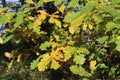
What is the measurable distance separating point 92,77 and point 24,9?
869 millimetres

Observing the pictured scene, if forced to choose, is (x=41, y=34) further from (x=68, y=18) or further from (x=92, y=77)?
(x=68, y=18)

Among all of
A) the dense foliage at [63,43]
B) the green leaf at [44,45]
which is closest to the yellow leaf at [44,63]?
the dense foliage at [63,43]

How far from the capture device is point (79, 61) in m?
2.88

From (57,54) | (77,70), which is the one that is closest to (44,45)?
(57,54)

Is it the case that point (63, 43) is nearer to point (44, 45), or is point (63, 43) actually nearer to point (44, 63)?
point (44, 45)

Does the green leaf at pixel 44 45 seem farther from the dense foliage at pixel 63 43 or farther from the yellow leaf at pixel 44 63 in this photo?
the yellow leaf at pixel 44 63

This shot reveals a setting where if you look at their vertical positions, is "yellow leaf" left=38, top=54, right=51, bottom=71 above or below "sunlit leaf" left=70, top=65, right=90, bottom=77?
above

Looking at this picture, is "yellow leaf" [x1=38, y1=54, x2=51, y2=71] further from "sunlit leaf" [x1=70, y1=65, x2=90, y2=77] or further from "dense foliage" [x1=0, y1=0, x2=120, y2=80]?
"sunlit leaf" [x1=70, y1=65, x2=90, y2=77]

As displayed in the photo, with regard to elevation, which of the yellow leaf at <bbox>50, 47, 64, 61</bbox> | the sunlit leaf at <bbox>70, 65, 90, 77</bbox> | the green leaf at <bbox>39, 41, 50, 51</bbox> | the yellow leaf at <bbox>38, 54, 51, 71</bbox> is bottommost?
the sunlit leaf at <bbox>70, 65, 90, 77</bbox>

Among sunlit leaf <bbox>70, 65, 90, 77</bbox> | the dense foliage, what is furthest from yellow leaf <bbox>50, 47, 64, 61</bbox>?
sunlit leaf <bbox>70, 65, 90, 77</bbox>

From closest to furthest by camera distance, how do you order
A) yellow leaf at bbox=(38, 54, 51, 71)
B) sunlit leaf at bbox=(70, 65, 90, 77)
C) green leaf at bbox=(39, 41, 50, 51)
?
yellow leaf at bbox=(38, 54, 51, 71)
sunlit leaf at bbox=(70, 65, 90, 77)
green leaf at bbox=(39, 41, 50, 51)

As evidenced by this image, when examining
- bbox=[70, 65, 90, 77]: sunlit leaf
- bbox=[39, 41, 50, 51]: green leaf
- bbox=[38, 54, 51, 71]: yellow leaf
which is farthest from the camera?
bbox=[39, 41, 50, 51]: green leaf

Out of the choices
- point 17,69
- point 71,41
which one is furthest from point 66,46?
point 17,69

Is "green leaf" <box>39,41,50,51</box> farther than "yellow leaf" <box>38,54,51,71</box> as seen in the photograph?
Yes
